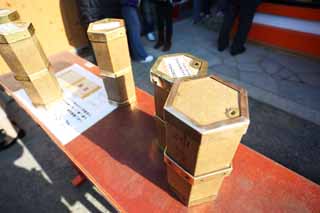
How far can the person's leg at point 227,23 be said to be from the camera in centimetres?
236

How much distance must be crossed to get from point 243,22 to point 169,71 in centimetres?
226

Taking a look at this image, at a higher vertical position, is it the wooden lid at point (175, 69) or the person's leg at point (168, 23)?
the wooden lid at point (175, 69)

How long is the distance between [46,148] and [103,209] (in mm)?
781

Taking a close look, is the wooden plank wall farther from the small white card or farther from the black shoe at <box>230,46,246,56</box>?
the black shoe at <box>230,46,246,56</box>

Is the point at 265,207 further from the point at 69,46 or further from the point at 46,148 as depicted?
the point at 69,46

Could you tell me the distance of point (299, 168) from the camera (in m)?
1.38

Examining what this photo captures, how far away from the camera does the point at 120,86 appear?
2.72 ft

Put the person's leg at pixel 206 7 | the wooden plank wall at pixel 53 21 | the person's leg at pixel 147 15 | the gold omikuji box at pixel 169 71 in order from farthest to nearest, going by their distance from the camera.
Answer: the person's leg at pixel 206 7 → the person's leg at pixel 147 15 → the wooden plank wall at pixel 53 21 → the gold omikuji box at pixel 169 71

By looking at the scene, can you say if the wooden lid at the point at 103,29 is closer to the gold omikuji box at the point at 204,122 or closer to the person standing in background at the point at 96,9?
the gold omikuji box at the point at 204,122

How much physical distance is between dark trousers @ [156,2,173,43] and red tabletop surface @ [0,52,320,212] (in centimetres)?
205

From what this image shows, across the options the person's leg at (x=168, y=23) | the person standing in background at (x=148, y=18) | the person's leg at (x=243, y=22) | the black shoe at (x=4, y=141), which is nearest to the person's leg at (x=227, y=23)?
the person's leg at (x=243, y=22)

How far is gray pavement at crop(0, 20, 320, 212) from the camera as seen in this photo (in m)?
1.33

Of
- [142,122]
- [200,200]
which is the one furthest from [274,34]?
[200,200]

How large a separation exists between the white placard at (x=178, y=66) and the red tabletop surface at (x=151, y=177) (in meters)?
0.32
